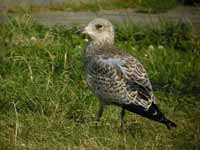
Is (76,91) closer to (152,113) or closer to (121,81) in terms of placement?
(121,81)

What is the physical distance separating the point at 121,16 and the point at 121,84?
6143 mm

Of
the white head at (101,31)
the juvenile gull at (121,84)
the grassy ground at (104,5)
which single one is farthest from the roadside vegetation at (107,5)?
the juvenile gull at (121,84)

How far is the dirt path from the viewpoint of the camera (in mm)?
11953

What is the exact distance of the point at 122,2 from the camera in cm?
1384

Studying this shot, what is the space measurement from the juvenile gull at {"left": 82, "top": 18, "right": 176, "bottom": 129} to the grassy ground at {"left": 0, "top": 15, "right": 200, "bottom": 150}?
0.64 feet

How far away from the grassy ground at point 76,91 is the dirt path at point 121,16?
117cm

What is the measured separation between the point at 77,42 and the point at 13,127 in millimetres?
3523

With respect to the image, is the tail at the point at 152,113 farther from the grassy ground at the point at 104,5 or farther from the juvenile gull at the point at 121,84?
the grassy ground at the point at 104,5

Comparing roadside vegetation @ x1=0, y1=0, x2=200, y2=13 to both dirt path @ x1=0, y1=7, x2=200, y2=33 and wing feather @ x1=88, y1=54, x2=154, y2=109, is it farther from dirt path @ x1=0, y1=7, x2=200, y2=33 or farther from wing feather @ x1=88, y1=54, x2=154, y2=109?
wing feather @ x1=88, y1=54, x2=154, y2=109

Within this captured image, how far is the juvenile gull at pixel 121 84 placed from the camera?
6.63 meters

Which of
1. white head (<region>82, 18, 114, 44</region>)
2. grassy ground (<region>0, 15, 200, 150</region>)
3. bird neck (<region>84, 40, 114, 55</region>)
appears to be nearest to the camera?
grassy ground (<region>0, 15, 200, 150</region>)

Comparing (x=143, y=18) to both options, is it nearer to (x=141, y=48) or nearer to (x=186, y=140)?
(x=141, y=48)

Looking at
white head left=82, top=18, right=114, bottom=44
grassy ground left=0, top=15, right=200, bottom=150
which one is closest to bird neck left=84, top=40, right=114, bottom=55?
white head left=82, top=18, right=114, bottom=44

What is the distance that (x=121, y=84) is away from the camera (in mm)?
6691
